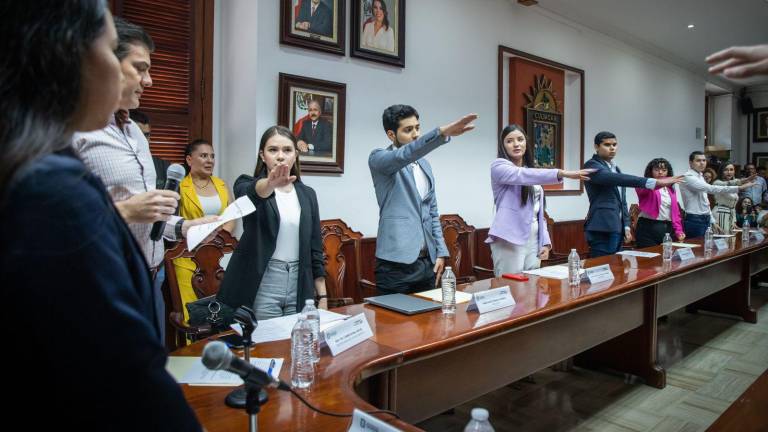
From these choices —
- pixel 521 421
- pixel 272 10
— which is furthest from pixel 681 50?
pixel 521 421

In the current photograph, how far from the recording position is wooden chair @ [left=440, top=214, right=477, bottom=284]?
3973 millimetres

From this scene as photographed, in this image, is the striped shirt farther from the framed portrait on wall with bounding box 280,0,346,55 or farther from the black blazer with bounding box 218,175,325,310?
the framed portrait on wall with bounding box 280,0,346,55

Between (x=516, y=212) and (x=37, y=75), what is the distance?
2.70 m

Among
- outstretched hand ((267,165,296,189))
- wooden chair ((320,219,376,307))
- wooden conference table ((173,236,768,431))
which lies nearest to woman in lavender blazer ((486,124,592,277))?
wooden conference table ((173,236,768,431))

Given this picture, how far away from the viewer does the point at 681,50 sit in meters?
7.64

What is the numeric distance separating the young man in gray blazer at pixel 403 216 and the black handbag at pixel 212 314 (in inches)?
32.4

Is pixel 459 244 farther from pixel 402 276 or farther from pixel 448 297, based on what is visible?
pixel 448 297

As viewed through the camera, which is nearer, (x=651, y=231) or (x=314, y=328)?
(x=314, y=328)

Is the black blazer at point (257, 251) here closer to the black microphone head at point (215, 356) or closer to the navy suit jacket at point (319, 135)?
the black microphone head at point (215, 356)

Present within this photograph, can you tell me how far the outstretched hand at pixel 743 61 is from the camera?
1.09m

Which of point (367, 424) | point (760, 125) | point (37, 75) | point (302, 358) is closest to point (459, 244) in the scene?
point (302, 358)

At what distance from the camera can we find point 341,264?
320cm

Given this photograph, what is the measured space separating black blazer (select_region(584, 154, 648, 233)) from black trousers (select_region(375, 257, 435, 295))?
192 cm

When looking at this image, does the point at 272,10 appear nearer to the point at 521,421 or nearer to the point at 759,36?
the point at 521,421
